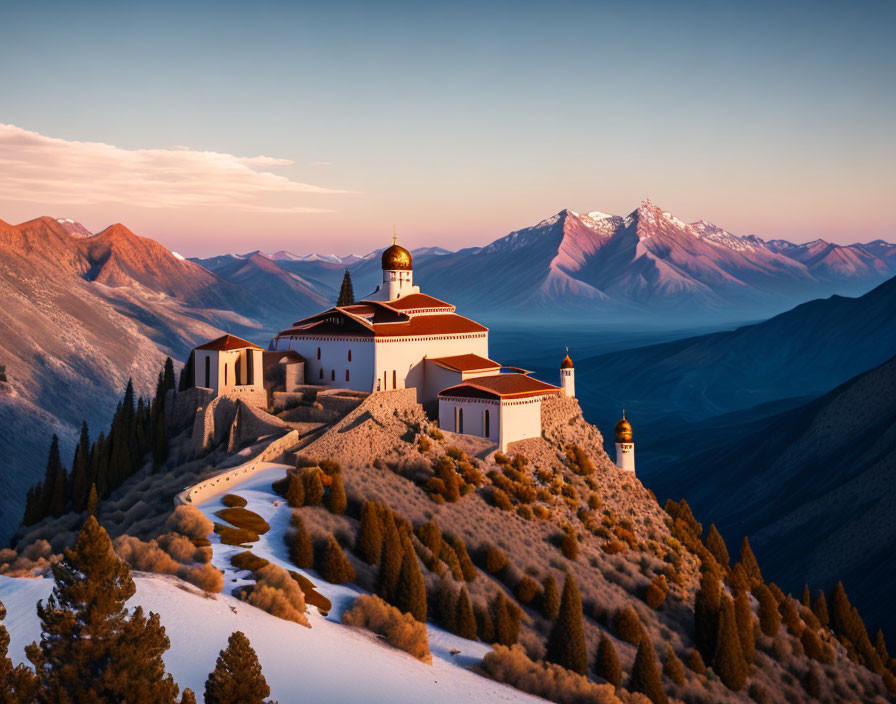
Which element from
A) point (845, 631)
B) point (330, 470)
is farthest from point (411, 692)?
point (845, 631)

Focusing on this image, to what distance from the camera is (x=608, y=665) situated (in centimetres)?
3362

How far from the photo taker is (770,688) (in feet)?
139

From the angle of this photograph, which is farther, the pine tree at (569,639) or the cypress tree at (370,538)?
the cypress tree at (370,538)

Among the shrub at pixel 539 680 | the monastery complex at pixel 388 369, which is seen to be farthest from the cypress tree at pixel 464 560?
the monastery complex at pixel 388 369

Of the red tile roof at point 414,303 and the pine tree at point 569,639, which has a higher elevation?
the red tile roof at point 414,303

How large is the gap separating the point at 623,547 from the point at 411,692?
87.8 ft

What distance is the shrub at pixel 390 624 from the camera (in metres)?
27.2

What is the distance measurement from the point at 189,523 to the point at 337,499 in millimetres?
7581

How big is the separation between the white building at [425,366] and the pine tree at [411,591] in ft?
57.9

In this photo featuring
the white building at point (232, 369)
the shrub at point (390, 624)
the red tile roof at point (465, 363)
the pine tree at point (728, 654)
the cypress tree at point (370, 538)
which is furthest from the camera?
the red tile roof at point (465, 363)

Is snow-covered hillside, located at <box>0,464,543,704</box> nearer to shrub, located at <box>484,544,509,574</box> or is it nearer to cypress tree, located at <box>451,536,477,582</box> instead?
cypress tree, located at <box>451,536,477,582</box>

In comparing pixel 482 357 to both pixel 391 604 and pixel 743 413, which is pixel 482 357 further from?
pixel 743 413

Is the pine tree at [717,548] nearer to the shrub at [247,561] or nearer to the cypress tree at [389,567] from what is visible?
the cypress tree at [389,567]

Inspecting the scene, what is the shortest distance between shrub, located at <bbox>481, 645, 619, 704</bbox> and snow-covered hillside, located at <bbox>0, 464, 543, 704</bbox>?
2.35 ft
